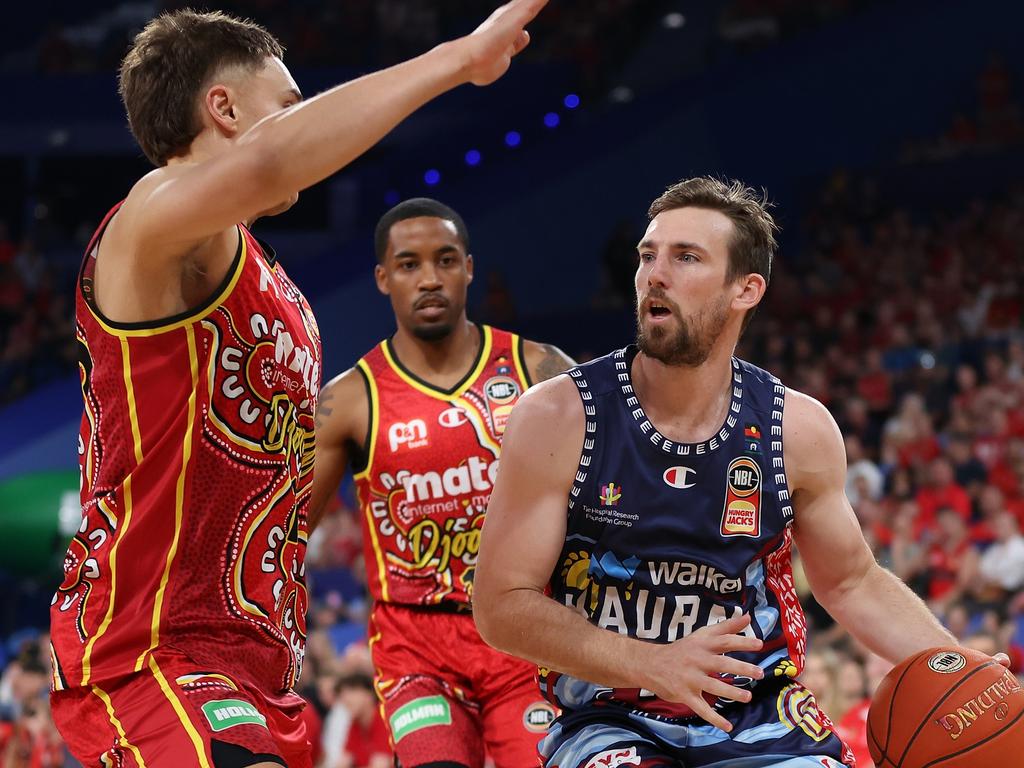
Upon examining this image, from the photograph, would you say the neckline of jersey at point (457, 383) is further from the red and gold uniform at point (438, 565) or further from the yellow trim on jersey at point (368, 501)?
the yellow trim on jersey at point (368, 501)

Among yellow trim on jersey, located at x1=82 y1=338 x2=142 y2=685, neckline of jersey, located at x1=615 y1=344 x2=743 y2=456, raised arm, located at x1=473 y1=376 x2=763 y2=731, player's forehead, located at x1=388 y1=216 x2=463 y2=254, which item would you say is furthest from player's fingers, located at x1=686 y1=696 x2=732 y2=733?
player's forehead, located at x1=388 y1=216 x2=463 y2=254

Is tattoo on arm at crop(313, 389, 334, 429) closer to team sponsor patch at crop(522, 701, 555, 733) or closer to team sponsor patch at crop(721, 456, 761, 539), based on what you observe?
team sponsor patch at crop(522, 701, 555, 733)

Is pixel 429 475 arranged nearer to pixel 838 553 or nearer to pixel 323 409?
pixel 323 409

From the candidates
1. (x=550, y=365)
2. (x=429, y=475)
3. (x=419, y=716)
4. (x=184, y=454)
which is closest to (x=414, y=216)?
(x=550, y=365)

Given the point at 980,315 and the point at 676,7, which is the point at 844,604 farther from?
the point at 676,7

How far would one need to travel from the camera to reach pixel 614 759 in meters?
3.78

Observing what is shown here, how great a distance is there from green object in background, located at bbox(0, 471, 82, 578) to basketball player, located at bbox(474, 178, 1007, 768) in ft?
41.5

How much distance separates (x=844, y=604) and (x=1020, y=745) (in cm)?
69

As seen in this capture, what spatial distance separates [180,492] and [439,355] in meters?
2.49

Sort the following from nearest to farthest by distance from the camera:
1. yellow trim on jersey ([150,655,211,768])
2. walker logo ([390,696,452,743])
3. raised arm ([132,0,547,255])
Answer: raised arm ([132,0,547,255]), yellow trim on jersey ([150,655,211,768]), walker logo ([390,696,452,743])

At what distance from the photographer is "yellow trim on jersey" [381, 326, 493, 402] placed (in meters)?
5.70

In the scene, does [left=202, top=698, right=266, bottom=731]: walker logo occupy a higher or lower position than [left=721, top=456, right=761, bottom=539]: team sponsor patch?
lower

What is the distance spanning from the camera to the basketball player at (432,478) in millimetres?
5246

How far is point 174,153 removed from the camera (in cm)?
347
